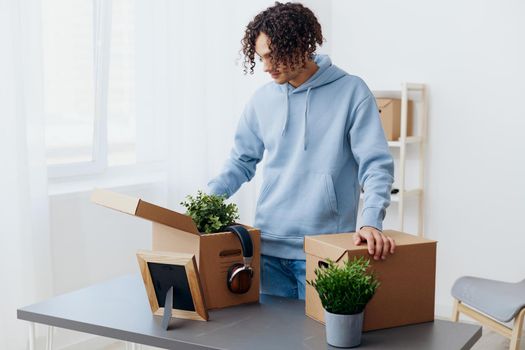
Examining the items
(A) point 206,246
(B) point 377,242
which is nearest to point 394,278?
(B) point 377,242

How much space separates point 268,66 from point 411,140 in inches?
87.6

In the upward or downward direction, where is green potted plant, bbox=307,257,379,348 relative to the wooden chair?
upward

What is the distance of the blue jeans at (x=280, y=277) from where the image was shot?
200 cm

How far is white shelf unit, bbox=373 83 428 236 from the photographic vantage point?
400 centimetres

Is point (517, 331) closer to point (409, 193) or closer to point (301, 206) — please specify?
point (409, 193)

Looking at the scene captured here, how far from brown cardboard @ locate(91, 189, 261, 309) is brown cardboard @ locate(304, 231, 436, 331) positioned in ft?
0.64

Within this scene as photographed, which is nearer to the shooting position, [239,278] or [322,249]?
[322,249]

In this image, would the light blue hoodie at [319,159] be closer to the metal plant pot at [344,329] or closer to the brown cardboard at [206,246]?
the brown cardboard at [206,246]

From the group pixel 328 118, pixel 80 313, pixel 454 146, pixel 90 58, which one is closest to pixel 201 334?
pixel 80 313

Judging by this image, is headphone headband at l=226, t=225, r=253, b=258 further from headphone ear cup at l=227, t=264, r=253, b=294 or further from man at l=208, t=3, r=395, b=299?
man at l=208, t=3, r=395, b=299

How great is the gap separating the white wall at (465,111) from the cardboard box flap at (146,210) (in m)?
2.64

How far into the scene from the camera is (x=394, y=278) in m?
1.71

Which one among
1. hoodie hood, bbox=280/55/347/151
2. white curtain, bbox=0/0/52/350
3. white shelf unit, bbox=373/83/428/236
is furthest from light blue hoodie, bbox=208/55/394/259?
white shelf unit, bbox=373/83/428/236

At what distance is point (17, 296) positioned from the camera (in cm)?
282
